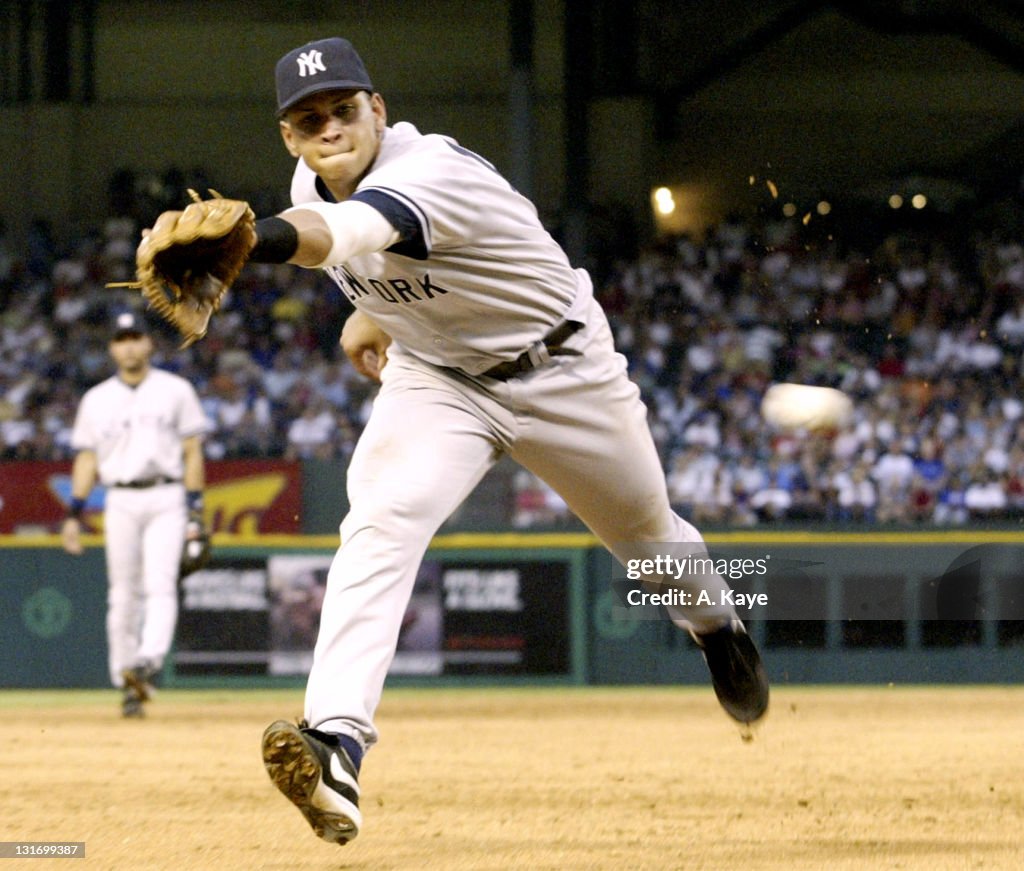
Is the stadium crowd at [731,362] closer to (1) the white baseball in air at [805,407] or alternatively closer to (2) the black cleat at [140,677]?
(1) the white baseball in air at [805,407]

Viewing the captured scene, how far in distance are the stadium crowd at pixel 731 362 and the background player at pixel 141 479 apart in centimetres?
426

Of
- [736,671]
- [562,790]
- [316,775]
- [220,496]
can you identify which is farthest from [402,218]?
[220,496]

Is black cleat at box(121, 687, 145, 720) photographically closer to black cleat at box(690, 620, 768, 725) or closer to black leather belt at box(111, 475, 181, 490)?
black leather belt at box(111, 475, 181, 490)

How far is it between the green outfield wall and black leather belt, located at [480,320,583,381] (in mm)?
7647

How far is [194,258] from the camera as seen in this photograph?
3742 mm

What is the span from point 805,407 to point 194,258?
12735mm

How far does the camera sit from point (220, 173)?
22375 mm

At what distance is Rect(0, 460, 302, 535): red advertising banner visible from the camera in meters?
15.3

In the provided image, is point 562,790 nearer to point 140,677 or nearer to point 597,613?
point 140,677

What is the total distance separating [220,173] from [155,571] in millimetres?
13054

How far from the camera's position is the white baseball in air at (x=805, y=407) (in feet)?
49.5

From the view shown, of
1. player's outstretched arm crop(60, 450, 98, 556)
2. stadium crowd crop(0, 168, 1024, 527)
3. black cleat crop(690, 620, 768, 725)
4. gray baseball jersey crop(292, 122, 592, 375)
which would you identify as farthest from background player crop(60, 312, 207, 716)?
gray baseball jersey crop(292, 122, 592, 375)
